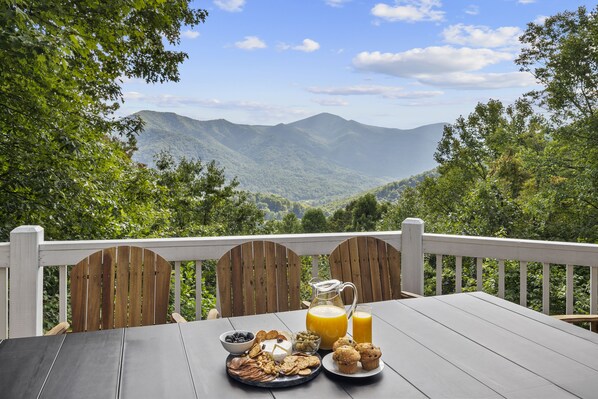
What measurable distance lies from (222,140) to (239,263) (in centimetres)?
3975

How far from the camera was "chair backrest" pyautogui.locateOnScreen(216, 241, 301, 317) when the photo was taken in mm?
2324

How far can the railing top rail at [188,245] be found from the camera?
8.22 ft

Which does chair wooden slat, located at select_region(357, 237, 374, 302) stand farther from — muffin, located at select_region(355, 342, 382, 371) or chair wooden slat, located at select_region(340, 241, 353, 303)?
muffin, located at select_region(355, 342, 382, 371)

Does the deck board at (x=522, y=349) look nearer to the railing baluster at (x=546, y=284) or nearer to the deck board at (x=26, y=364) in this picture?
the railing baluster at (x=546, y=284)

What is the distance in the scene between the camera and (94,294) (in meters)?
2.12

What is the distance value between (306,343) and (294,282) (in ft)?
3.23

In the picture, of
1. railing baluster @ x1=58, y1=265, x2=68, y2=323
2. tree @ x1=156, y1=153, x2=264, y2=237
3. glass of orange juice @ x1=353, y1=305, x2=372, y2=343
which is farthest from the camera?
tree @ x1=156, y1=153, x2=264, y2=237

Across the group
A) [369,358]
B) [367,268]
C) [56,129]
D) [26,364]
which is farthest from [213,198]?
[369,358]

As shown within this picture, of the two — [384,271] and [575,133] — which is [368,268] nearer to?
[384,271]

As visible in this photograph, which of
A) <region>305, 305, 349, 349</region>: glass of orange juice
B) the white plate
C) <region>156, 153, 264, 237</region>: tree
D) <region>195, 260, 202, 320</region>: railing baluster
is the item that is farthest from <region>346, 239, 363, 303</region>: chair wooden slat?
<region>156, 153, 264, 237</region>: tree

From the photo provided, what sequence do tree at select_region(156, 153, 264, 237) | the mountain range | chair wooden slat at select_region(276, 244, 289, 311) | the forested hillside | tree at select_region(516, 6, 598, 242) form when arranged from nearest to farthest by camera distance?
chair wooden slat at select_region(276, 244, 289, 311) → the forested hillside → tree at select_region(516, 6, 598, 242) → tree at select_region(156, 153, 264, 237) → the mountain range

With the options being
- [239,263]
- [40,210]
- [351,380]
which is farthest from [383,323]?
[40,210]

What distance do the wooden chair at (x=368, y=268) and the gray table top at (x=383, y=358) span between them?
0.59 m

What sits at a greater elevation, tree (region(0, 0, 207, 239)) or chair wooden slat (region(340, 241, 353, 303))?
tree (region(0, 0, 207, 239))
